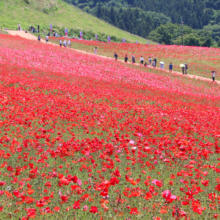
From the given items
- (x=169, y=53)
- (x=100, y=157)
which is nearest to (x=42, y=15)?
(x=169, y=53)

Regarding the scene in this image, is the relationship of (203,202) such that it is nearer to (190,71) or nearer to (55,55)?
(55,55)

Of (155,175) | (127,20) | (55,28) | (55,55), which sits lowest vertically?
(155,175)

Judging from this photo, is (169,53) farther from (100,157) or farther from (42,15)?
(100,157)

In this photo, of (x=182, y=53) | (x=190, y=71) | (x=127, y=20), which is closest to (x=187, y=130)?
(x=190, y=71)

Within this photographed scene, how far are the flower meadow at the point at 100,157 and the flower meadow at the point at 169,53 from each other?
2586 cm

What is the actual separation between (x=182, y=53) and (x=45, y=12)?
45349 mm

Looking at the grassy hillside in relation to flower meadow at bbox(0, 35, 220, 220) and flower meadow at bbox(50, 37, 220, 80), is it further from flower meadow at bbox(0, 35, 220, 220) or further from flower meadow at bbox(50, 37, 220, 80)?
flower meadow at bbox(0, 35, 220, 220)

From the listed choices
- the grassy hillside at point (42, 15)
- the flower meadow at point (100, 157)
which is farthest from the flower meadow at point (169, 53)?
the flower meadow at point (100, 157)

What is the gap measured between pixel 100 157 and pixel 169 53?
49197mm

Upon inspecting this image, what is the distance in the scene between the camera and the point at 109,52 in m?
49.6

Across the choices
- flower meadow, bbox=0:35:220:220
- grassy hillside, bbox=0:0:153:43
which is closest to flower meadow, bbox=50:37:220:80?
grassy hillside, bbox=0:0:153:43

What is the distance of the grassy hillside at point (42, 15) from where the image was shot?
66375 mm

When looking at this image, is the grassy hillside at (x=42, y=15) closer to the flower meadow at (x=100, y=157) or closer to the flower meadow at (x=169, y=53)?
the flower meadow at (x=169, y=53)

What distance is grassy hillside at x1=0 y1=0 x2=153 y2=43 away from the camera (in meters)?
66.4
